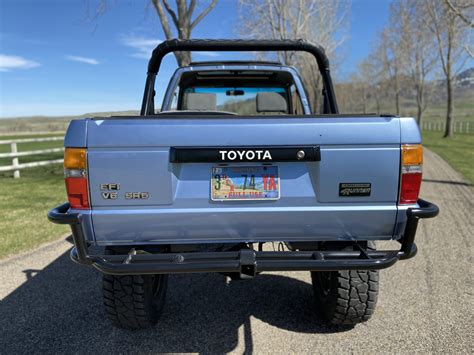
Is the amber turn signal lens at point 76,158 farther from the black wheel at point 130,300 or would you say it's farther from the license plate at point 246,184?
the black wheel at point 130,300

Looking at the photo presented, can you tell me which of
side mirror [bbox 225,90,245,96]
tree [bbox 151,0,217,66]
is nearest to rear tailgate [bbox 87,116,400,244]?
side mirror [bbox 225,90,245,96]

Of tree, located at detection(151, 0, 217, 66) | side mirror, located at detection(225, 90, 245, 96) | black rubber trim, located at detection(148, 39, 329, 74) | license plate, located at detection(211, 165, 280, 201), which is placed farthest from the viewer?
tree, located at detection(151, 0, 217, 66)

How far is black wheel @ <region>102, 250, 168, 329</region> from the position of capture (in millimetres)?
2621

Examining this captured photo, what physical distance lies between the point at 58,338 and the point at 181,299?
106 cm

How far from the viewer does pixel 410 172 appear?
218cm

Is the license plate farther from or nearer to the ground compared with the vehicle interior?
nearer to the ground

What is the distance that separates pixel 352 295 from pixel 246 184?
4.09 ft

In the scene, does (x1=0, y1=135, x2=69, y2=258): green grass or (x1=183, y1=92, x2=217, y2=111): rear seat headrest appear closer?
(x1=183, y1=92, x2=217, y2=111): rear seat headrest

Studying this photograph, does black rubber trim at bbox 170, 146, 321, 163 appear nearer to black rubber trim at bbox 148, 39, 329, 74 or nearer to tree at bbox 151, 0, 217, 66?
black rubber trim at bbox 148, 39, 329, 74

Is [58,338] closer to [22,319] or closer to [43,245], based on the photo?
[22,319]

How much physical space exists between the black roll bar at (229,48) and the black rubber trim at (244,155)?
131 centimetres

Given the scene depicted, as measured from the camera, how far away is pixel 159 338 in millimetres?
2797

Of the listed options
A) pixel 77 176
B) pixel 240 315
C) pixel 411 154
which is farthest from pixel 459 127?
pixel 77 176

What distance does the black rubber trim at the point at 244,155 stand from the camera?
2148mm
